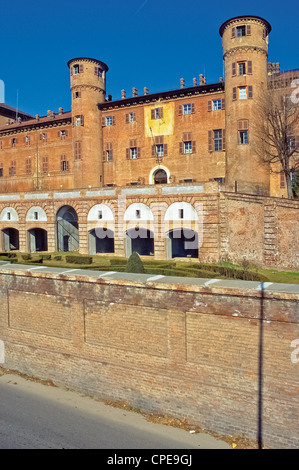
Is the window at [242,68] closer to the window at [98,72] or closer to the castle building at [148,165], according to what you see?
the castle building at [148,165]

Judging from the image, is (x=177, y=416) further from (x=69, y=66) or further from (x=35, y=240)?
(x=69, y=66)

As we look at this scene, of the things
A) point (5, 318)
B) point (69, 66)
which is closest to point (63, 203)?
point (69, 66)

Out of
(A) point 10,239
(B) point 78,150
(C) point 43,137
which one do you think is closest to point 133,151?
(B) point 78,150

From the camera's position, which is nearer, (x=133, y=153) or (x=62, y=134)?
(x=133, y=153)

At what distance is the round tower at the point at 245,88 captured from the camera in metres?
31.9

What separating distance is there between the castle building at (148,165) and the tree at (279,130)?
2.69 feet

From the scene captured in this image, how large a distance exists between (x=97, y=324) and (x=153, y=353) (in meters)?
2.06

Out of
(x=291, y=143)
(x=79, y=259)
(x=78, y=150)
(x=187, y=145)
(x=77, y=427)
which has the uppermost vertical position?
(x=78, y=150)

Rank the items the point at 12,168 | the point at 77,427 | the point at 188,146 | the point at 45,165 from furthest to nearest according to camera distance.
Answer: the point at 12,168, the point at 45,165, the point at 188,146, the point at 77,427

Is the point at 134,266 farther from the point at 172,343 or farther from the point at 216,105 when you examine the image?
the point at 216,105

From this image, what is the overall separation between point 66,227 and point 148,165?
10.7 metres

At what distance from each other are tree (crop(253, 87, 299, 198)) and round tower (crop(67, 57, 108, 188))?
17.1 m

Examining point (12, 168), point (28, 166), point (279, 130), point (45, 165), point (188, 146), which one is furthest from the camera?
point (12, 168)

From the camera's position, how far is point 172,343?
1001 centimetres
